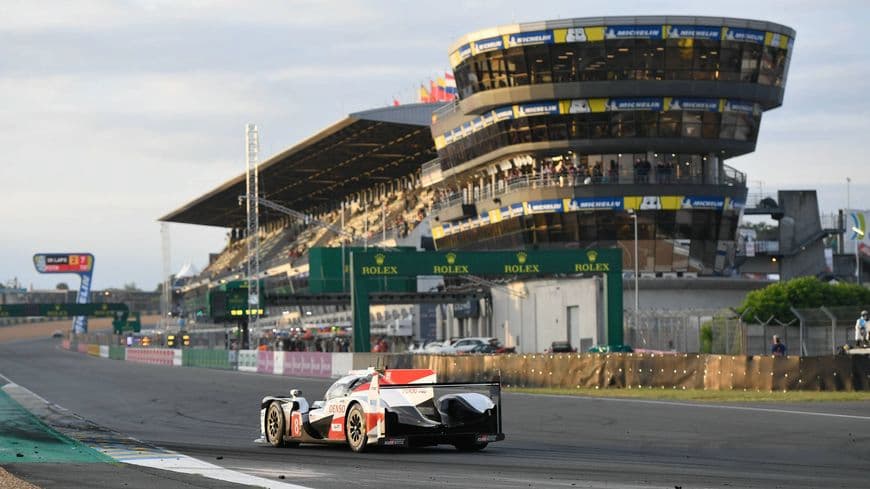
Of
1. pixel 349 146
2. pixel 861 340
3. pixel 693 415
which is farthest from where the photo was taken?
pixel 349 146

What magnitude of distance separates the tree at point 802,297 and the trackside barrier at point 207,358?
27939 millimetres

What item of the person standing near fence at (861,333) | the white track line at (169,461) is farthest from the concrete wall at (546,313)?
the white track line at (169,461)

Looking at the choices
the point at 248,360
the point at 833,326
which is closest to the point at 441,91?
the point at 248,360

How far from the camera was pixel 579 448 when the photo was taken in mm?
21547

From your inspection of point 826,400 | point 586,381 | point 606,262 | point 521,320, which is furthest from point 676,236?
point 826,400

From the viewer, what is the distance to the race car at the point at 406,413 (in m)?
19.8

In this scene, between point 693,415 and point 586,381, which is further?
point 586,381

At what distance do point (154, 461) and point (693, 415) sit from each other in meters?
14.0

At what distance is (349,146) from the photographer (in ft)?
372

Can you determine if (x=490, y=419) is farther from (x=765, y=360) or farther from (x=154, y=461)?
(x=765, y=360)

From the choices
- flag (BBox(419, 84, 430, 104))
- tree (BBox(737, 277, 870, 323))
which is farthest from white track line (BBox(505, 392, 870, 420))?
flag (BBox(419, 84, 430, 104))

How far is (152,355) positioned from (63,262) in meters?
79.4

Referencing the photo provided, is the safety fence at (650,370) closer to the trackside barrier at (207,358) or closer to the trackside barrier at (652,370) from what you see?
the trackside barrier at (652,370)

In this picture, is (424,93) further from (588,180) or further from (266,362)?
(266,362)
